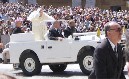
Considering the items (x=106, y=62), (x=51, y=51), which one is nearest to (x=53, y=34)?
(x=51, y=51)

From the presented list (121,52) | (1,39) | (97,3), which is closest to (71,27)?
(1,39)

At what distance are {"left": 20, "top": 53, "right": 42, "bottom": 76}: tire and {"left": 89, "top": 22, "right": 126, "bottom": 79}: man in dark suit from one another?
850 cm

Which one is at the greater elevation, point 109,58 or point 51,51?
point 109,58

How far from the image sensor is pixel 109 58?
5512 mm

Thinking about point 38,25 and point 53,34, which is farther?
point 38,25

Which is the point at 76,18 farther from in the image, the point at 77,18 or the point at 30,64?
the point at 30,64

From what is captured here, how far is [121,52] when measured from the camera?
5609mm

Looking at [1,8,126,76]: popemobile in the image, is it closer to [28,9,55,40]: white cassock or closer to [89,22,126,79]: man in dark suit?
[28,9,55,40]: white cassock

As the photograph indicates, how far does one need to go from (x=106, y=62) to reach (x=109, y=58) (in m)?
0.06

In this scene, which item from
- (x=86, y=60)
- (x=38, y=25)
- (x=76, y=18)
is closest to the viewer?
(x=86, y=60)

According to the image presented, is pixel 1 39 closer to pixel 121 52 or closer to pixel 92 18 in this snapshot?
pixel 92 18

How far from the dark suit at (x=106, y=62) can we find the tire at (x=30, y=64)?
857 cm

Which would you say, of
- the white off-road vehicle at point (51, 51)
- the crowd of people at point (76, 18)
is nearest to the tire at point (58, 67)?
the white off-road vehicle at point (51, 51)

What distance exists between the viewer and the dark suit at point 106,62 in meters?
5.50
